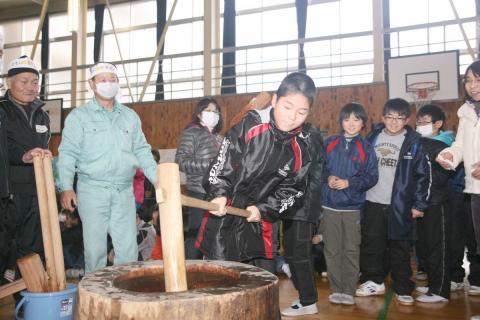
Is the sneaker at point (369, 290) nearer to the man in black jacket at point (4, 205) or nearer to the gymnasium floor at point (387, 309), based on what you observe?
the gymnasium floor at point (387, 309)

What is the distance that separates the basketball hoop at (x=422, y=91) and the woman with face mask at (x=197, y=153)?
4319 mm

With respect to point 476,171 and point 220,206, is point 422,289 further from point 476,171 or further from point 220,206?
point 220,206

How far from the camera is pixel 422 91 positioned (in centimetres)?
674

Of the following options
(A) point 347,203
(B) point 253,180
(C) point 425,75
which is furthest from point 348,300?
(C) point 425,75

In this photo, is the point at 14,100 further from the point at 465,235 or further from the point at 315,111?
the point at 315,111

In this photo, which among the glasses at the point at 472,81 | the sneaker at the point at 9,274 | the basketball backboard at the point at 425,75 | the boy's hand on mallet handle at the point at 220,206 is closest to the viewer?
the boy's hand on mallet handle at the point at 220,206

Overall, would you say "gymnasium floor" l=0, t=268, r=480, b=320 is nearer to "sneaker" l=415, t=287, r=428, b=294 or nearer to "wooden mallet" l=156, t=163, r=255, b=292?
"sneaker" l=415, t=287, r=428, b=294

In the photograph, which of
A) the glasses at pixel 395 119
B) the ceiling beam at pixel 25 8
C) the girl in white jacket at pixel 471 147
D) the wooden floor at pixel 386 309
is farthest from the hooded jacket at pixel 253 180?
the ceiling beam at pixel 25 8

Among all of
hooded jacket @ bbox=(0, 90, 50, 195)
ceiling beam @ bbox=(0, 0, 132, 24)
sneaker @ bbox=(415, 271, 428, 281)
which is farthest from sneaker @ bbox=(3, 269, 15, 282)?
ceiling beam @ bbox=(0, 0, 132, 24)

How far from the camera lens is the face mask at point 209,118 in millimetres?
3428

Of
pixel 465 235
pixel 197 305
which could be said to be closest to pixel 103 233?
pixel 197 305

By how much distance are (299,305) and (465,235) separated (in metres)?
1.71

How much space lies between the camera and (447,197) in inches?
125

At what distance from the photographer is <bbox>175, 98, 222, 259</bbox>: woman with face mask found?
315 centimetres
